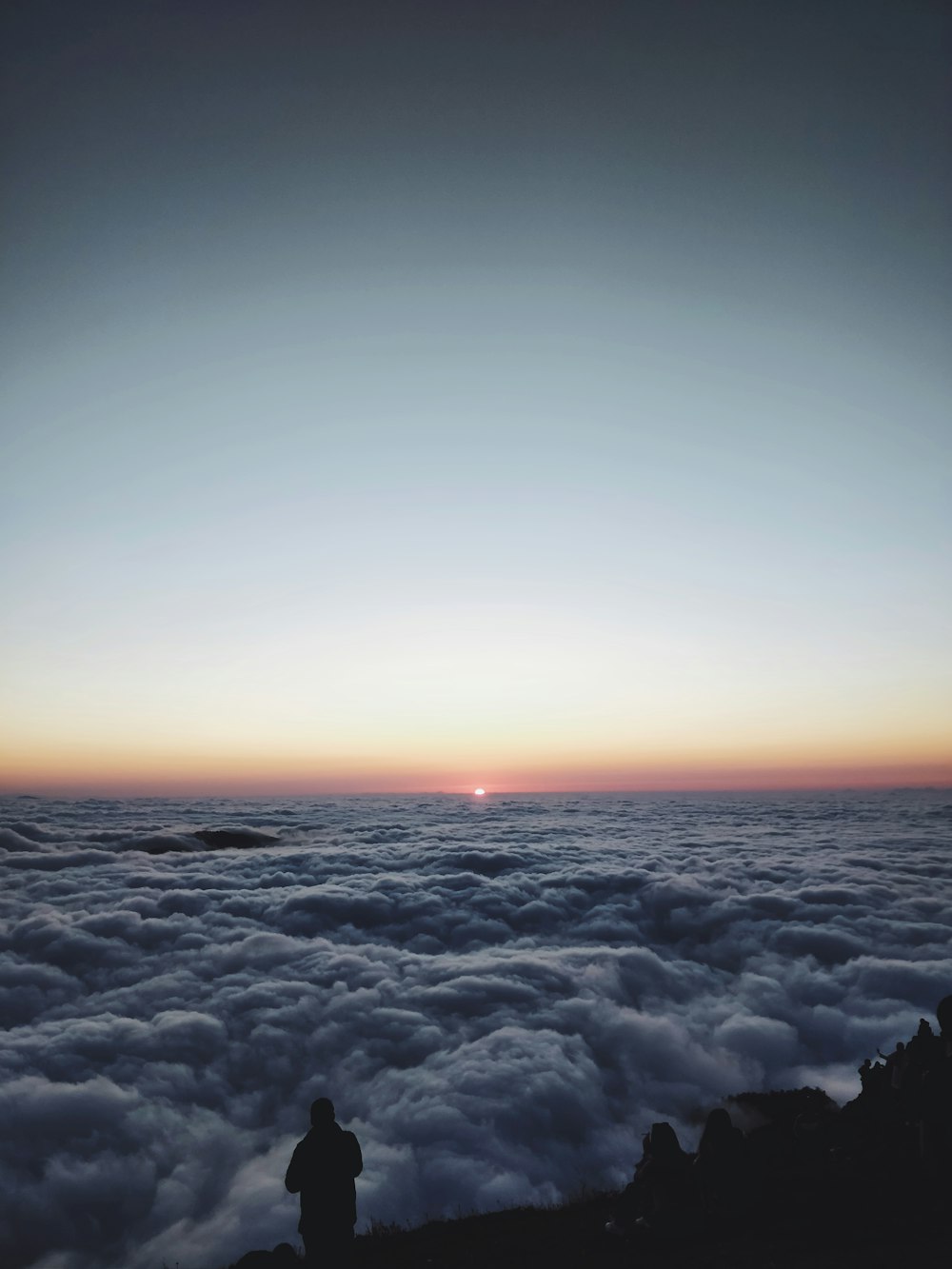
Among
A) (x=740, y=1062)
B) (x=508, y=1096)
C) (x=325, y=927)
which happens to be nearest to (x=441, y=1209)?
(x=508, y=1096)

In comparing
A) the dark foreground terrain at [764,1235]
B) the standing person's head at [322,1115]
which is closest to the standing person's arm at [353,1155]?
the standing person's head at [322,1115]

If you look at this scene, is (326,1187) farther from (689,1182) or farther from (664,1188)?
(689,1182)

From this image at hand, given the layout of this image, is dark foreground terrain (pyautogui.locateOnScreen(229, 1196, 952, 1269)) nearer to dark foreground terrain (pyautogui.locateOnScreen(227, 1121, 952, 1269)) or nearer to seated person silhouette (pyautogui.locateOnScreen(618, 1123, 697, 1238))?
dark foreground terrain (pyautogui.locateOnScreen(227, 1121, 952, 1269))

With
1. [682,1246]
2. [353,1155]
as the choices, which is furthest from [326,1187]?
[682,1246]

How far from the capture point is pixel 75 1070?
16.2 metres

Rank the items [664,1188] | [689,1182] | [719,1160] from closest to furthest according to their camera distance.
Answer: [664,1188] → [689,1182] → [719,1160]

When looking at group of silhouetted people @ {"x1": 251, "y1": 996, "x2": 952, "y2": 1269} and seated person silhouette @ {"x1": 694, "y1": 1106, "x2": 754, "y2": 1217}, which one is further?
seated person silhouette @ {"x1": 694, "y1": 1106, "x2": 754, "y2": 1217}

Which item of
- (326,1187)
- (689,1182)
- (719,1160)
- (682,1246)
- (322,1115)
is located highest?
(322,1115)

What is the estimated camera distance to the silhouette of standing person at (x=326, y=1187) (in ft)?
20.6

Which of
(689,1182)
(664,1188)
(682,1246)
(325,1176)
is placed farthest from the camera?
(689,1182)

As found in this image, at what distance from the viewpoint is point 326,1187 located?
630 centimetres

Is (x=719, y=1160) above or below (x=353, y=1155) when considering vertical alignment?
below

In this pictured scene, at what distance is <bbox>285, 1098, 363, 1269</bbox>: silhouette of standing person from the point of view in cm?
628

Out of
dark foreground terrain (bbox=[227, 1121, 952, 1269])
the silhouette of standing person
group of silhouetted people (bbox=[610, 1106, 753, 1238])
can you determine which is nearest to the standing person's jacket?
the silhouette of standing person
